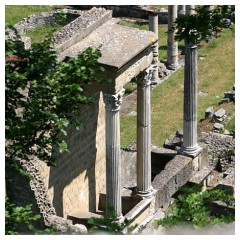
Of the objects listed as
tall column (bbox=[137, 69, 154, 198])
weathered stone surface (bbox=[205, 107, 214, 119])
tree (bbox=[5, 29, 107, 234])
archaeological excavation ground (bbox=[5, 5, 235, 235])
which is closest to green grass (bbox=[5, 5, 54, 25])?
archaeological excavation ground (bbox=[5, 5, 235, 235])

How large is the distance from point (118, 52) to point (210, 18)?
193 centimetres

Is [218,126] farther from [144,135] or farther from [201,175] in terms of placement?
[144,135]

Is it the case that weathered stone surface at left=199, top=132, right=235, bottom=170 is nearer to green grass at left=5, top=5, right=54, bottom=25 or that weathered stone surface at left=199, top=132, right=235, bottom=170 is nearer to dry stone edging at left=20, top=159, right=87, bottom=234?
dry stone edging at left=20, top=159, right=87, bottom=234

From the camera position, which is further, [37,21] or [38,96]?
[37,21]

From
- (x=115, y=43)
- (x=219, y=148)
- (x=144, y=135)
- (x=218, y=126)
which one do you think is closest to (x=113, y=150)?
(x=144, y=135)

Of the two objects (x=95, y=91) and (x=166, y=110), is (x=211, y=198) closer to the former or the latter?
(x=95, y=91)

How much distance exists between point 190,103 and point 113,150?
4.22m

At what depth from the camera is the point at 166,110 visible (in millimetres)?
32469

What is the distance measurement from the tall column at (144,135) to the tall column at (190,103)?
7.78 feet

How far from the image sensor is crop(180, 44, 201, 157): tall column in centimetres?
2602

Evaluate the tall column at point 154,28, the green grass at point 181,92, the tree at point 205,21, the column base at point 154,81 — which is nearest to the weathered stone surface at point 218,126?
the green grass at point 181,92

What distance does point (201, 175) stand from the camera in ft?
88.2

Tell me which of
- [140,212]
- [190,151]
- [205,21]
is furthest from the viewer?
[190,151]

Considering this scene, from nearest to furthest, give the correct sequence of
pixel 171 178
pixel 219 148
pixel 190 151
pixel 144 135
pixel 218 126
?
pixel 144 135 < pixel 171 178 < pixel 190 151 < pixel 219 148 < pixel 218 126
